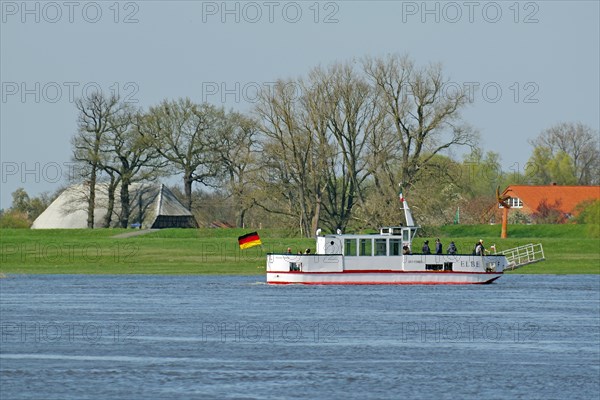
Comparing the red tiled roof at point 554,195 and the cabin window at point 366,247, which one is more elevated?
the red tiled roof at point 554,195

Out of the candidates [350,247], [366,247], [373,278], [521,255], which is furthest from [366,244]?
[521,255]

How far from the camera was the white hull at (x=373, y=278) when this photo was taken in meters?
72.1

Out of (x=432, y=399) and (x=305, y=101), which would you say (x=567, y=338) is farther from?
(x=305, y=101)

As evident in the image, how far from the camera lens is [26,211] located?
188 meters

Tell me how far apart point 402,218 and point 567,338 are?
189ft

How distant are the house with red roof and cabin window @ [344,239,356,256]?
91.7 m

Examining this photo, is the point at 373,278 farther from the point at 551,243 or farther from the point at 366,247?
the point at 551,243

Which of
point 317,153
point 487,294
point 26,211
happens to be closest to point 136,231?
point 317,153

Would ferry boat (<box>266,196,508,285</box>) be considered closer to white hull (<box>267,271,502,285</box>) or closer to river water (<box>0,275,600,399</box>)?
white hull (<box>267,271,502,285</box>)

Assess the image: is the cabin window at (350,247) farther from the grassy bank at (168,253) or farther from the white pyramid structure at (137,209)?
the white pyramid structure at (137,209)

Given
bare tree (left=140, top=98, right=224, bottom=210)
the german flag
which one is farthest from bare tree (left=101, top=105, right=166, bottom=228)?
the german flag

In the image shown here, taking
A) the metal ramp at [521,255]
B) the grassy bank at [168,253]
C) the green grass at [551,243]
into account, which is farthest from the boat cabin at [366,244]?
the green grass at [551,243]

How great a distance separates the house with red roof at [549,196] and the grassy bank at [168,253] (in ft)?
175

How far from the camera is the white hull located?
72.1m
